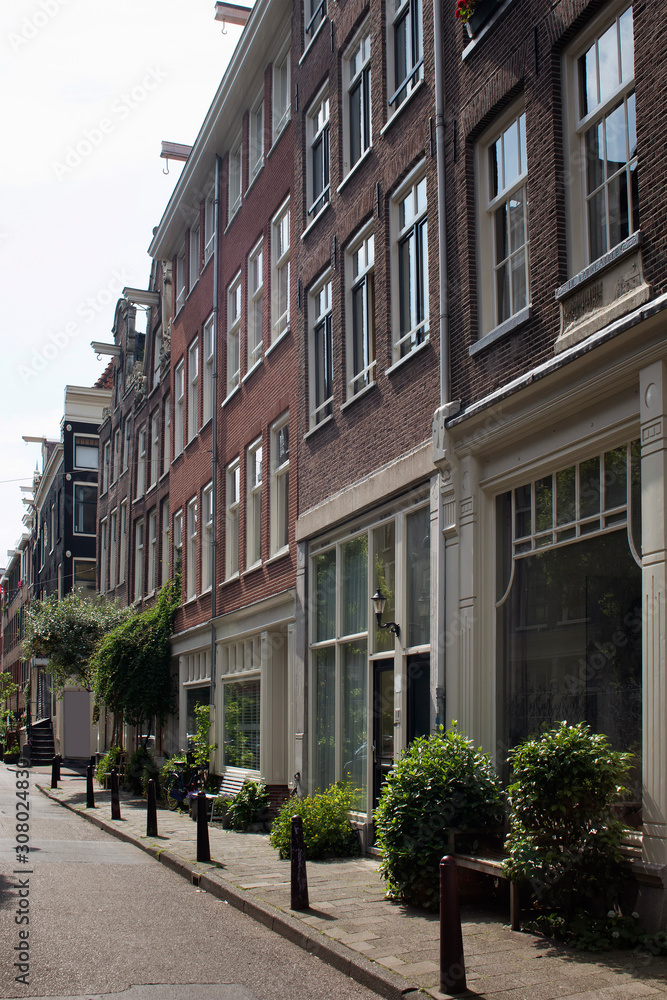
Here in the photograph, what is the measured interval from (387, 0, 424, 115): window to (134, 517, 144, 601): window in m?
20.5

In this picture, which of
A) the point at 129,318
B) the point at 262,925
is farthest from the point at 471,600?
the point at 129,318

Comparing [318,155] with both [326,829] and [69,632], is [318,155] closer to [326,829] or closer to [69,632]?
[326,829]

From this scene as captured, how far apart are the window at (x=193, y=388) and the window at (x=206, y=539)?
93.5 inches

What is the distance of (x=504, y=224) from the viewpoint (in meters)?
10.8

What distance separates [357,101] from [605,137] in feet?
Answer: 23.1

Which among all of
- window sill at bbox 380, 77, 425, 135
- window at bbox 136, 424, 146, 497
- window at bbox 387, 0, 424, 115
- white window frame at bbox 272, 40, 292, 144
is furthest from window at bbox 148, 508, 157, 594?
window at bbox 387, 0, 424, 115

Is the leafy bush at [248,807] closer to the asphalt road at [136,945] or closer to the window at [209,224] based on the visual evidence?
the asphalt road at [136,945]

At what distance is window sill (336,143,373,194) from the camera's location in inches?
558

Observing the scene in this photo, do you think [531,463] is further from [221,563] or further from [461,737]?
[221,563]

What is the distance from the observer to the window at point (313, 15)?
16.6m

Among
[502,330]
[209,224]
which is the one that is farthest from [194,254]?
[502,330]

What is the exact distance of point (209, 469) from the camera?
77.0 feet

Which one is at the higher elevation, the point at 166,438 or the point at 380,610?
the point at 166,438

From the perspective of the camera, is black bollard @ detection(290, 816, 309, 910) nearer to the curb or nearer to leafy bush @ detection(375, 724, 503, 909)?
the curb
